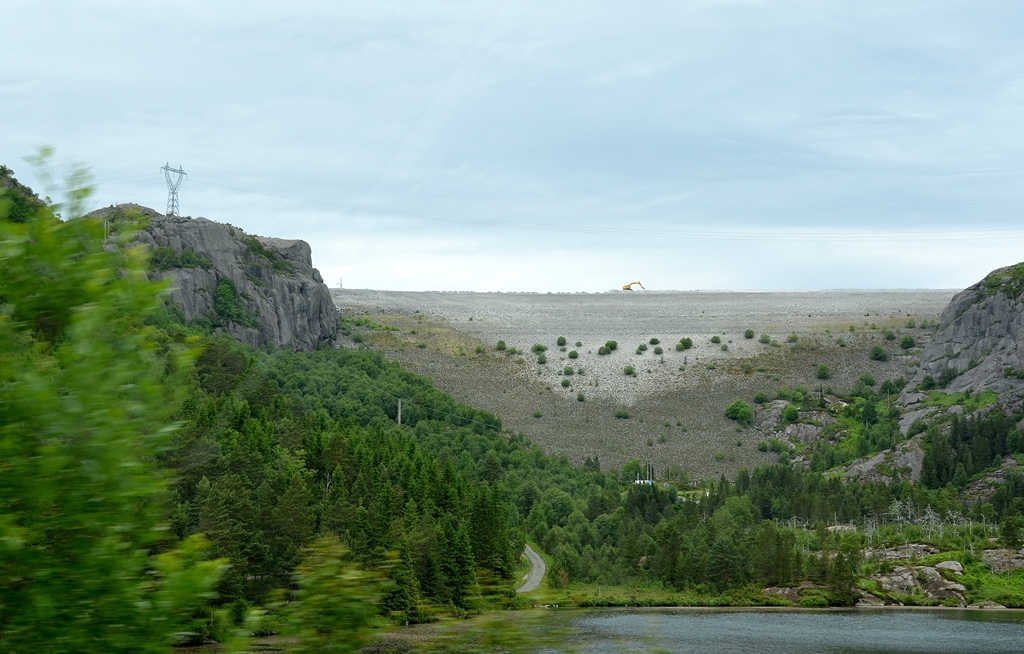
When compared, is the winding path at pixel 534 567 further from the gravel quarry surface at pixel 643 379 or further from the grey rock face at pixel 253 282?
the gravel quarry surface at pixel 643 379

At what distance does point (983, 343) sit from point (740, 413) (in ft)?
132

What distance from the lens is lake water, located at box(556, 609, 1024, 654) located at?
54.7m

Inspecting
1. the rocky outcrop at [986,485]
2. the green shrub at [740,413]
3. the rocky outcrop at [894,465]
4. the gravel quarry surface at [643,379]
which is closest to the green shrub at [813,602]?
the rocky outcrop at [894,465]

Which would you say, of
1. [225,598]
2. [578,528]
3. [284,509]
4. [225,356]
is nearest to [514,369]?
[578,528]

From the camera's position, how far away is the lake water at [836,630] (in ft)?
180

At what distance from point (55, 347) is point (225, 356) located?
7748 cm

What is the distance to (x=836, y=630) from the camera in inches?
2680

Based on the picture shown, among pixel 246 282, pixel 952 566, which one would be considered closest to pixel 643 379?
pixel 246 282

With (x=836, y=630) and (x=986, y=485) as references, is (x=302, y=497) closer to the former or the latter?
(x=836, y=630)

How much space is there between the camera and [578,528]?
97.7 meters

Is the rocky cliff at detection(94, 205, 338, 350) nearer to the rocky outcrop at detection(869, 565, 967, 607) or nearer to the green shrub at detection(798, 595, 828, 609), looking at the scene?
the green shrub at detection(798, 595, 828, 609)

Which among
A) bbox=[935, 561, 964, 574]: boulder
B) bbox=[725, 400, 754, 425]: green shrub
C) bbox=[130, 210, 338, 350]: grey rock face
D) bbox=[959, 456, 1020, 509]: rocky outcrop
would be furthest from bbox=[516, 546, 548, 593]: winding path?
bbox=[725, 400, 754, 425]: green shrub

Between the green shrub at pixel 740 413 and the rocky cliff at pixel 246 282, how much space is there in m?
64.7

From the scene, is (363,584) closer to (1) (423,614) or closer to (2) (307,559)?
(2) (307,559)
